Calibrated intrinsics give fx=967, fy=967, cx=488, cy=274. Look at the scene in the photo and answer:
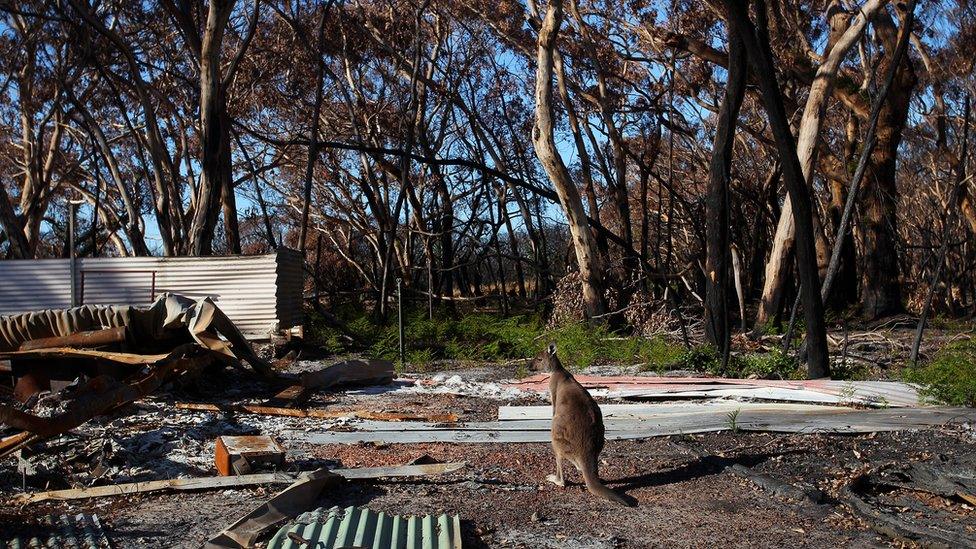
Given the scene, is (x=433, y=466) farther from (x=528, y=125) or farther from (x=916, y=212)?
(x=916, y=212)

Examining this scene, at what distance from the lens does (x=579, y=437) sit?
595cm

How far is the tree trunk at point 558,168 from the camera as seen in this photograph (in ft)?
54.7

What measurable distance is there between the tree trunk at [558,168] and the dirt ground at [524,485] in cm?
922

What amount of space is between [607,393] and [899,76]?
13.0 meters

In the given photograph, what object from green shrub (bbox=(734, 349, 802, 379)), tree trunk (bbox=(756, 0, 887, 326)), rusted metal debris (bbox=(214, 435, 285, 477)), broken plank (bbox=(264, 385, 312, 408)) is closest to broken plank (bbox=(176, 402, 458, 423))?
broken plank (bbox=(264, 385, 312, 408))

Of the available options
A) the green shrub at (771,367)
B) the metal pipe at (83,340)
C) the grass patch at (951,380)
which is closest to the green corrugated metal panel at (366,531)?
the metal pipe at (83,340)

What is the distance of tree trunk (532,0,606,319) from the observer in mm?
16672

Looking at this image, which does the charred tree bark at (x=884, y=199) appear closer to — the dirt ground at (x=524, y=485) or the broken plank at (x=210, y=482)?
the dirt ground at (x=524, y=485)

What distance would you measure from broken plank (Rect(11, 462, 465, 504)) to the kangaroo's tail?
3.29 feet

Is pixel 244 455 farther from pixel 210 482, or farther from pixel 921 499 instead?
pixel 921 499

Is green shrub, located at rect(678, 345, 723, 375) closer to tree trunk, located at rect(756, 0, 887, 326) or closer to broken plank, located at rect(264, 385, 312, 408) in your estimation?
tree trunk, located at rect(756, 0, 887, 326)

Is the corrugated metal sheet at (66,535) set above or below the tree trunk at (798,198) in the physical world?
below

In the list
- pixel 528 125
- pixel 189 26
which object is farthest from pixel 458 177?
pixel 189 26

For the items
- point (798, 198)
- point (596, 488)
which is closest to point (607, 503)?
point (596, 488)
